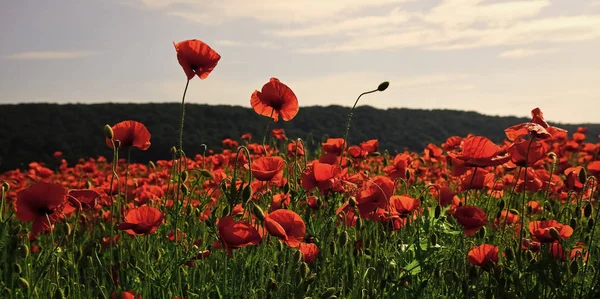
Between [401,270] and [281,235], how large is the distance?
0.91 m

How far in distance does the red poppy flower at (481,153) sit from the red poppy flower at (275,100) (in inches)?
31.7

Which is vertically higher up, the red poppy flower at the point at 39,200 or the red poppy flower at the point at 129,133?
A: the red poppy flower at the point at 129,133

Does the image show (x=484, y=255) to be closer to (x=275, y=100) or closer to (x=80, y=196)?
(x=275, y=100)

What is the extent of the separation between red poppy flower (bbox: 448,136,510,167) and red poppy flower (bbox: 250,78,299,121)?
31.7 inches

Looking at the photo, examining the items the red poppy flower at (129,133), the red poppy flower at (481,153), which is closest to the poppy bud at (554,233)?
the red poppy flower at (481,153)

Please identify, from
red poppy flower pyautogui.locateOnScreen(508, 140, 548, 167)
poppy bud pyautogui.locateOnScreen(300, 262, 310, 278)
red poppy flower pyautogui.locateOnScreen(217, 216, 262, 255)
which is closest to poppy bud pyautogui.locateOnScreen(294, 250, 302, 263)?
poppy bud pyautogui.locateOnScreen(300, 262, 310, 278)

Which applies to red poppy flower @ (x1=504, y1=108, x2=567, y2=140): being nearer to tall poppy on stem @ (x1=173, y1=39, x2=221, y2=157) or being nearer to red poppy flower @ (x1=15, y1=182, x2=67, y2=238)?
tall poppy on stem @ (x1=173, y1=39, x2=221, y2=157)

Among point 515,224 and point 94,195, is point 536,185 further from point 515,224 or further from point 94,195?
point 94,195

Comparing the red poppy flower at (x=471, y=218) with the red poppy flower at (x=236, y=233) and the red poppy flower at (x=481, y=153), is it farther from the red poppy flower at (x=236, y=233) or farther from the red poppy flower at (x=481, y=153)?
the red poppy flower at (x=236, y=233)

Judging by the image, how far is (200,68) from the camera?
2361 millimetres

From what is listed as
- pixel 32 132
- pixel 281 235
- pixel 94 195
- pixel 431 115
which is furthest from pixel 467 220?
pixel 431 115

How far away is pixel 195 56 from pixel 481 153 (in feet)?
3.85

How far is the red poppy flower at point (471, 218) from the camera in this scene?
2.34 meters

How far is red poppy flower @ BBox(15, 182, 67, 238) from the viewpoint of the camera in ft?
7.09
